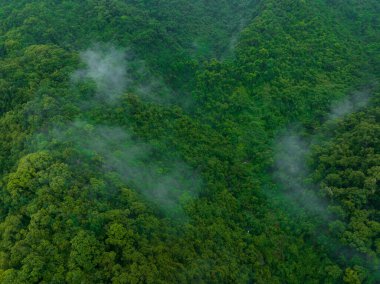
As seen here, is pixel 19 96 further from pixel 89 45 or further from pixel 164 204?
pixel 164 204

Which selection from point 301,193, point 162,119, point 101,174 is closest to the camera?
point 101,174

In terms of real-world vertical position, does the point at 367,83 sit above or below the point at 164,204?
above

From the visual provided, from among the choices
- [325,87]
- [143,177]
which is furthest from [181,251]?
[325,87]

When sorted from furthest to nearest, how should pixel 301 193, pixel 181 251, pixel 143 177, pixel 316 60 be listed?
pixel 316 60 → pixel 301 193 → pixel 143 177 → pixel 181 251

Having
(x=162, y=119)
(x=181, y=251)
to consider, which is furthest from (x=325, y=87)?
(x=181, y=251)

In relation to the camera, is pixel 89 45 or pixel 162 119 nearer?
pixel 162 119

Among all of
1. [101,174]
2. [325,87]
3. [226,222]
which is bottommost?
[226,222]
